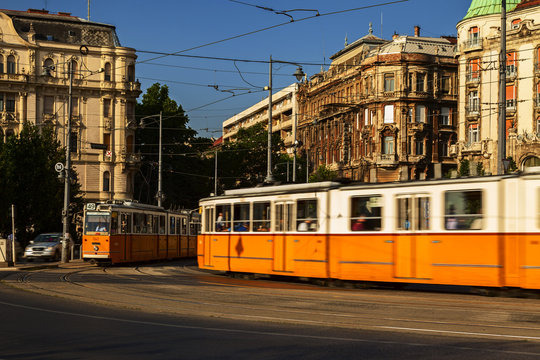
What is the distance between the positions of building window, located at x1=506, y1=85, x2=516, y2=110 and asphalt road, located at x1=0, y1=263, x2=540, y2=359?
46962 mm

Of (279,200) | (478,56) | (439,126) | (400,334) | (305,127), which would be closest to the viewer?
(400,334)

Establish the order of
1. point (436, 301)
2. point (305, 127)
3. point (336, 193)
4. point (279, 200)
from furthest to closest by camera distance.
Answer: point (305, 127) < point (279, 200) < point (336, 193) < point (436, 301)

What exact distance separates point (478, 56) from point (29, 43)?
3637cm

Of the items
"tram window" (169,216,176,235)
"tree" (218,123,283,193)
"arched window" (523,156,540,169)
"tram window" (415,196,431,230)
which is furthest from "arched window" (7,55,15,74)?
"tram window" (415,196,431,230)

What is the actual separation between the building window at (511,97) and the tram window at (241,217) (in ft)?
142

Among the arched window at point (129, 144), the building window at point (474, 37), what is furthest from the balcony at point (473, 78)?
the arched window at point (129, 144)

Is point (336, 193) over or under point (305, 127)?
under

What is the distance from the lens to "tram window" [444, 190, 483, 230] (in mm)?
18391

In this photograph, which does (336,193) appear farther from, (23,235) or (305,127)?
(305,127)

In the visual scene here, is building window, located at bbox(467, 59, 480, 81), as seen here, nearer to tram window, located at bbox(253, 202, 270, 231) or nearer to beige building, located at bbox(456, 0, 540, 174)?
beige building, located at bbox(456, 0, 540, 174)

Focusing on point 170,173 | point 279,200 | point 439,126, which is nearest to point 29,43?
point 170,173

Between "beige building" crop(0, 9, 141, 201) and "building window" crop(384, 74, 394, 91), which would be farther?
"building window" crop(384, 74, 394, 91)

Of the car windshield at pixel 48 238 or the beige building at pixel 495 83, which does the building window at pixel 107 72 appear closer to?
the beige building at pixel 495 83

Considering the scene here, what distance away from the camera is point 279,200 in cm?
2316
